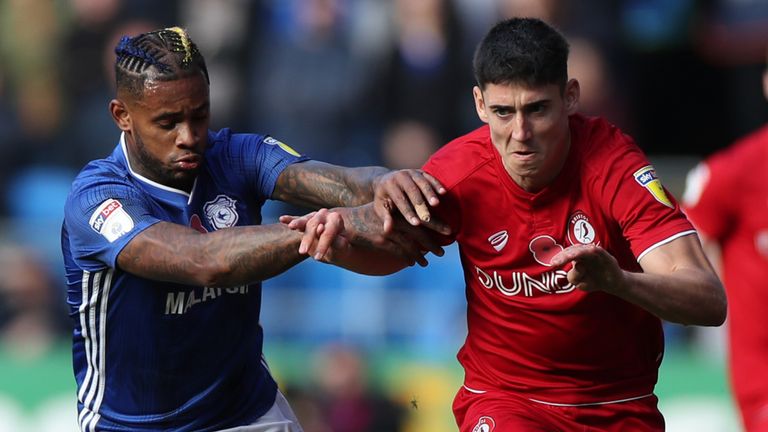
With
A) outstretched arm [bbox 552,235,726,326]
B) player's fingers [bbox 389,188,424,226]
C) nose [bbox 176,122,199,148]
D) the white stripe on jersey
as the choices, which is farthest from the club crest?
the white stripe on jersey

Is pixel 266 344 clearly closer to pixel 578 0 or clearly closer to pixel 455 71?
pixel 455 71

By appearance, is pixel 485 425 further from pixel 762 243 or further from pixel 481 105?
pixel 762 243

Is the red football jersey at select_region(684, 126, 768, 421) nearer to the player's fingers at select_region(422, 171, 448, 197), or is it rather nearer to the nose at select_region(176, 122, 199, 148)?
the player's fingers at select_region(422, 171, 448, 197)

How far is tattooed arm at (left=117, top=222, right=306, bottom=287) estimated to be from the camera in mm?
5105

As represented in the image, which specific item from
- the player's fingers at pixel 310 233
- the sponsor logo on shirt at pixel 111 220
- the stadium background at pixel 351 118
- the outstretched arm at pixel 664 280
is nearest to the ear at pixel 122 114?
the sponsor logo on shirt at pixel 111 220

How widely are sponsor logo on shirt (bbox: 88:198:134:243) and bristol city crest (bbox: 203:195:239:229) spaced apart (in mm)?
391

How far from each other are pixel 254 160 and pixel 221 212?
1.03ft

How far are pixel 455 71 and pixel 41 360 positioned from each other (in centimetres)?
403

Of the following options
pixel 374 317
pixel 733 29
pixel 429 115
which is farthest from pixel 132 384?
pixel 733 29

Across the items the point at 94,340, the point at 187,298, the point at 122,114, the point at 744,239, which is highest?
the point at 122,114

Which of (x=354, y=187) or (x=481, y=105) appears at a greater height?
(x=481, y=105)

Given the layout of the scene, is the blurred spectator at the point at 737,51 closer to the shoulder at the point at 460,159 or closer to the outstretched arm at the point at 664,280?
the shoulder at the point at 460,159

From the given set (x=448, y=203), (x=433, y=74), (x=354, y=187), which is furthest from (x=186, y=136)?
(x=433, y=74)

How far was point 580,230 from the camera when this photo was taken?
521 cm
